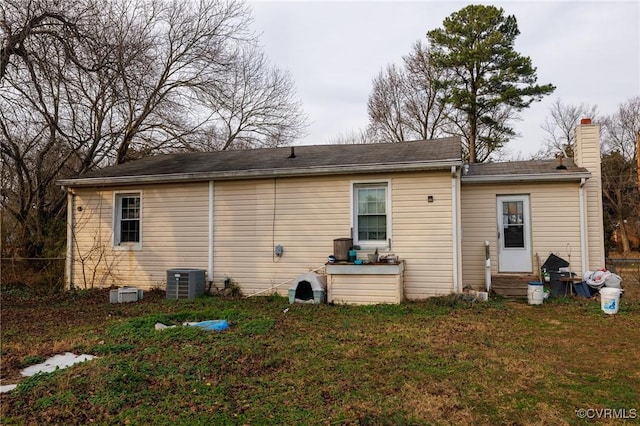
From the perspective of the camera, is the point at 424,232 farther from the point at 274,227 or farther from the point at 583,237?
the point at 583,237

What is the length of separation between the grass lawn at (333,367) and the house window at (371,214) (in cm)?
167

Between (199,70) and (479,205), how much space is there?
11.4 meters

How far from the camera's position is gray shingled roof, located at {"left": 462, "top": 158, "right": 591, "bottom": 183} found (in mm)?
8727

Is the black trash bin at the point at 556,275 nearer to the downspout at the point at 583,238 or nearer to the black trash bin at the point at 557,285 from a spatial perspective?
the black trash bin at the point at 557,285

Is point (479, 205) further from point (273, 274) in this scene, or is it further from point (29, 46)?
point (29, 46)

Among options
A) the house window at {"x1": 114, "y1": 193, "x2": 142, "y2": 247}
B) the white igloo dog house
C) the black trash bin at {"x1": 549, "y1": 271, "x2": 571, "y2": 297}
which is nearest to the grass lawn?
the white igloo dog house

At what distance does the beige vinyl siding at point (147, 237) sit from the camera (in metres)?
9.35

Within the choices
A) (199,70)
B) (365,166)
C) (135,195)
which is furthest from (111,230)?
(199,70)

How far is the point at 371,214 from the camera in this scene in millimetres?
8367

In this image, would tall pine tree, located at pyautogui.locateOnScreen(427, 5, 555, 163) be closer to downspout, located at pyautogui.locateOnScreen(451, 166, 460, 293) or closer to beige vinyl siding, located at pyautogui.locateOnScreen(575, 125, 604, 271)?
beige vinyl siding, located at pyautogui.locateOnScreen(575, 125, 604, 271)

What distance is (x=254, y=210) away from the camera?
355 inches

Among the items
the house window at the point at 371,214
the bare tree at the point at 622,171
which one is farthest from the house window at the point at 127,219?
the bare tree at the point at 622,171

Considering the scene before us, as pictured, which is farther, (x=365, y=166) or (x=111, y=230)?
(x=111, y=230)

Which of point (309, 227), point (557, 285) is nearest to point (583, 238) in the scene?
point (557, 285)
